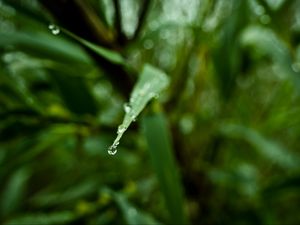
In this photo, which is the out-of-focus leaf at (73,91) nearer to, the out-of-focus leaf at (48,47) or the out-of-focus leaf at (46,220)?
the out-of-focus leaf at (48,47)

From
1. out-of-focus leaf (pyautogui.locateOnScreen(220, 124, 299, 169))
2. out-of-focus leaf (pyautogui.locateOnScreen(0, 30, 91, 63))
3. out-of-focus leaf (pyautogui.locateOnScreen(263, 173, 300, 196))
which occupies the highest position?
out-of-focus leaf (pyautogui.locateOnScreen(0, 30, 91, 63))

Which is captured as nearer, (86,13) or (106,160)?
(86,13)

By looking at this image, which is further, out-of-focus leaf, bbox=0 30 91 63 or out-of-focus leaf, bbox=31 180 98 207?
out-of-focus leaf, bbox=31 180 98 207

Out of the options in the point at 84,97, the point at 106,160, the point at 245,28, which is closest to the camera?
the point at 84,97

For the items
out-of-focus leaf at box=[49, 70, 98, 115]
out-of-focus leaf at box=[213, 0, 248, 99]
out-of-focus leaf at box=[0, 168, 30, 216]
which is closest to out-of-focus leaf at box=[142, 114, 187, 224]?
out-of-focus leaf at box=[49, 70, 98, 115]

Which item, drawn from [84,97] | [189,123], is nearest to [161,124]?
[84,97]

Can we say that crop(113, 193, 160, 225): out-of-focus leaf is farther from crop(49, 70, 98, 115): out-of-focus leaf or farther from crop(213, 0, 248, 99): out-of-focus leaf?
crop(213, 0, 248, 99): out-of-focus leaf

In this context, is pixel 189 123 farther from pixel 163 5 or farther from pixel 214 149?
pixel 163 5

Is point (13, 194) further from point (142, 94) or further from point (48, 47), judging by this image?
point (142, 94)
